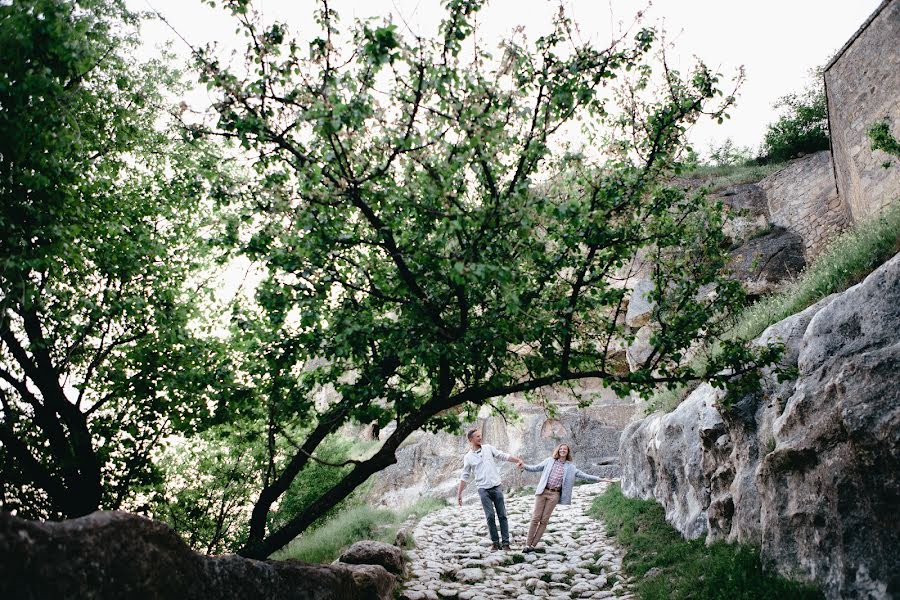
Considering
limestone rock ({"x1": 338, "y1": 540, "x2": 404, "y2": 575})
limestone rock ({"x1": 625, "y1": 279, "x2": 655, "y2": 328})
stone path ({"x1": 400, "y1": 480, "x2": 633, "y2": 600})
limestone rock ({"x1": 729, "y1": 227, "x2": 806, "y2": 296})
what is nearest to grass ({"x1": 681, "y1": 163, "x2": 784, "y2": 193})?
limestone rock ({"x1": 729, "y1": 227, "x2": 806, "y2": 296})

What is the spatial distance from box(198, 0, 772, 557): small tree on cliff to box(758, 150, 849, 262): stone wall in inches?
687

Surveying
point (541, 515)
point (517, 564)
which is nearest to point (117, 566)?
point (517, 564)

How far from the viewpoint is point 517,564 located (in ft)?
29.6

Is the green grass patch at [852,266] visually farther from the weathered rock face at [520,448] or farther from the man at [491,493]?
the weathered rock face at [520,448]

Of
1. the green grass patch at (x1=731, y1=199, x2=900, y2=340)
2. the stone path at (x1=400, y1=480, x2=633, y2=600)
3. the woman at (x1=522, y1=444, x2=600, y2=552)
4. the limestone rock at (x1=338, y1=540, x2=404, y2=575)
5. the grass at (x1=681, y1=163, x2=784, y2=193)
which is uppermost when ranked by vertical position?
the grass at (x1=681, y1=163, x2=784, y2=193)

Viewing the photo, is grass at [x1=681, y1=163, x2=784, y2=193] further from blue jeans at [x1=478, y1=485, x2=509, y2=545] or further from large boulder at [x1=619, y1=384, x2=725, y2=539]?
blue jeans at [x1=478, y1=485, x2=509, y2=545]

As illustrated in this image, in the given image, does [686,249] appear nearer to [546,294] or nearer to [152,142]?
[546,294]

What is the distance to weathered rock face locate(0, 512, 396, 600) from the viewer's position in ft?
8.63

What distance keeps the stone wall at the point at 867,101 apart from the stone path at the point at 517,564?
1128 centimetres

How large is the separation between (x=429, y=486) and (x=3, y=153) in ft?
63.3

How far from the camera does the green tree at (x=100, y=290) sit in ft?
18.6

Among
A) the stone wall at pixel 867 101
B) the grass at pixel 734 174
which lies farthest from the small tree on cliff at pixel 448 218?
the grass at pixel 734 174

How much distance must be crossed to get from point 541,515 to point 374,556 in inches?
137

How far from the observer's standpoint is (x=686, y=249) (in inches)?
277
